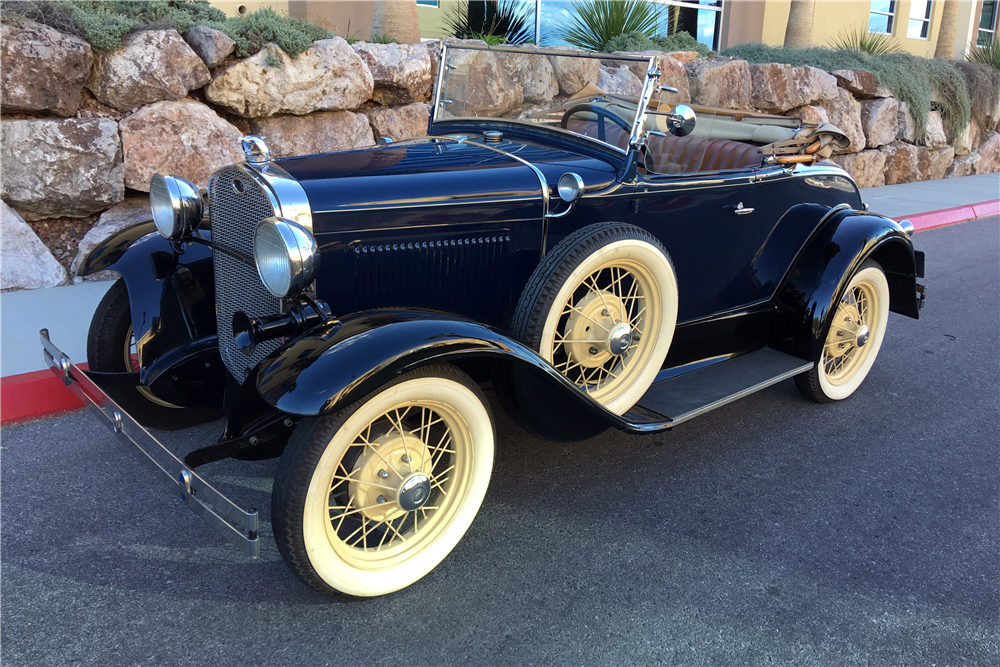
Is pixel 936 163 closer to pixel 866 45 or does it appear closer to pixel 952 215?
pixel 866 45

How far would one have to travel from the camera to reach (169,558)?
221 cm

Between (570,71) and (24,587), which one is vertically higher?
(570,71)

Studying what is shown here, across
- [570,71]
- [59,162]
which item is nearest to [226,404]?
[570,71]

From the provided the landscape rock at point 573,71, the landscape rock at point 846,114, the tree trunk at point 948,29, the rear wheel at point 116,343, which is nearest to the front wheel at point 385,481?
the rear wheel at point 116,343

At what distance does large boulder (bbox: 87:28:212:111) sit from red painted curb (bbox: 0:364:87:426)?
8.46ft

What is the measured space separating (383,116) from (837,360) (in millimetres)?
4346

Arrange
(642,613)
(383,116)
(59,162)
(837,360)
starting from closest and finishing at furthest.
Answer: (642,613) < (837,360) < (59,162) < (383,116)

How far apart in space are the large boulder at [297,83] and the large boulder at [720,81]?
4.42 m

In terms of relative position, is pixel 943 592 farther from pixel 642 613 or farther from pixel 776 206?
pixel 776 206

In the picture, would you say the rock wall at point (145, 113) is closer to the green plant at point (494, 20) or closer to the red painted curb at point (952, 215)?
the green plant at point (494, 20)

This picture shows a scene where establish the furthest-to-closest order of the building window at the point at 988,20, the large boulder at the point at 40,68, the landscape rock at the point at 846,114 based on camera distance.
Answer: the building window at the point at 988,20
the landscape rock at the point at 846,114
the large boulder at the point at 40,68

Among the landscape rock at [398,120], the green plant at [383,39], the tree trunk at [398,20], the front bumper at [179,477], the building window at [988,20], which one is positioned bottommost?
the front bumper at [179,477]

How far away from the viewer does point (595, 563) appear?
89.7 inches

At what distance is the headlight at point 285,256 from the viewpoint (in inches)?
74.4
